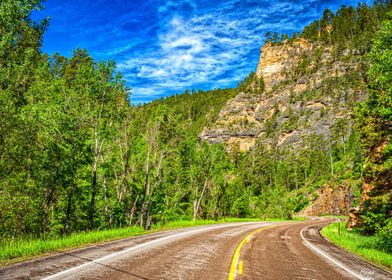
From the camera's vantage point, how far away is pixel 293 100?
126 meters

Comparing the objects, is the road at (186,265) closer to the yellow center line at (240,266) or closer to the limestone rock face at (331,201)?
the yellow center line at (240,266)

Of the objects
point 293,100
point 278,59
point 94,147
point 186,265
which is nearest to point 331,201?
point 94,147

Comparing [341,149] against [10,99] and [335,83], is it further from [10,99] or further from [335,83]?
[10,99]

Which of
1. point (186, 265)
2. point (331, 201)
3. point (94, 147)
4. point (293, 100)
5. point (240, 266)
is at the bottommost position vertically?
point (331, 201)

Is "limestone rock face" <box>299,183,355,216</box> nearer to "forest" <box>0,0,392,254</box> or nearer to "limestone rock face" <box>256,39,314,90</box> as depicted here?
"forest" <box>0,0,392,254</box>

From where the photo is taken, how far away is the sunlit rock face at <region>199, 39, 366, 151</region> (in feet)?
350

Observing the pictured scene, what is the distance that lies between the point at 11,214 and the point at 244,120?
136 metres

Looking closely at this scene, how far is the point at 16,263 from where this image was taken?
787 centimetres

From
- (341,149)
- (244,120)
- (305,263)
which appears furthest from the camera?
(244,120)

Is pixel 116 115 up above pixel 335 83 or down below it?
below

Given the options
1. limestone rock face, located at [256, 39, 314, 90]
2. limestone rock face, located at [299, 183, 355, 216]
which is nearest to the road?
limestone rock face, located at [299, 183, 355, 216]

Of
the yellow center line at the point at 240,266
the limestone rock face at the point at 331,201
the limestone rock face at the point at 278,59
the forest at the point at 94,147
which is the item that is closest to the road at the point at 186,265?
the yellow center line at the point at 240,266

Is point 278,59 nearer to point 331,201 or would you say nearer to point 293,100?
point 293,100

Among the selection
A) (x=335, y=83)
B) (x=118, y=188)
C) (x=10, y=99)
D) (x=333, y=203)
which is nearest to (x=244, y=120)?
(x=335, y=83)
